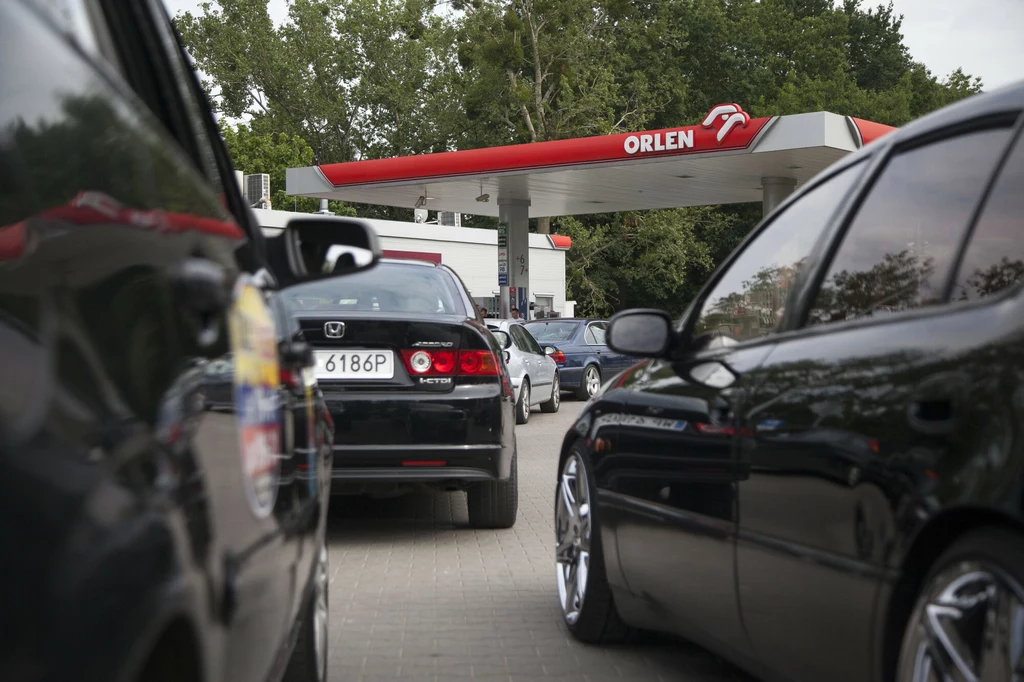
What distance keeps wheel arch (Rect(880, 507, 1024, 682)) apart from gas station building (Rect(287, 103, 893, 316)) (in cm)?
2071

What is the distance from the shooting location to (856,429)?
9.09 ft

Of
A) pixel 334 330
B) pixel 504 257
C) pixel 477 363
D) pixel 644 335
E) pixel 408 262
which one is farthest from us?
pixel 504 257

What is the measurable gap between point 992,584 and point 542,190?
3049 centimetres

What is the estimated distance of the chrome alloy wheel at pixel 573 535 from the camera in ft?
16.7

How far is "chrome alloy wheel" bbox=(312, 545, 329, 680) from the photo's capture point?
11.4ft

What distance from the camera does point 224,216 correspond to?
217cm

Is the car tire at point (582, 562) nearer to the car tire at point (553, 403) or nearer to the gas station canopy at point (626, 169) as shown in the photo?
the car tire at point (553, 403)

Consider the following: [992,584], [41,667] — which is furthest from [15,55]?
[992,584]

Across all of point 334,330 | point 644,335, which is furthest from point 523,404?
point 644,335

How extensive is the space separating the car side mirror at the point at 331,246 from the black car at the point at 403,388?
3957 mm

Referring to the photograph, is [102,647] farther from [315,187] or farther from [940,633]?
[315,187]

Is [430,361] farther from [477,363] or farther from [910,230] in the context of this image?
[910,230]

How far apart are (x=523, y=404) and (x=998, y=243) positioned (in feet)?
49.9

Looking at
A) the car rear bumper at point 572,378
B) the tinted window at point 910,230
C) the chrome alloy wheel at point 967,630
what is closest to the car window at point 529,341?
the car rear bumper at point 572,378
